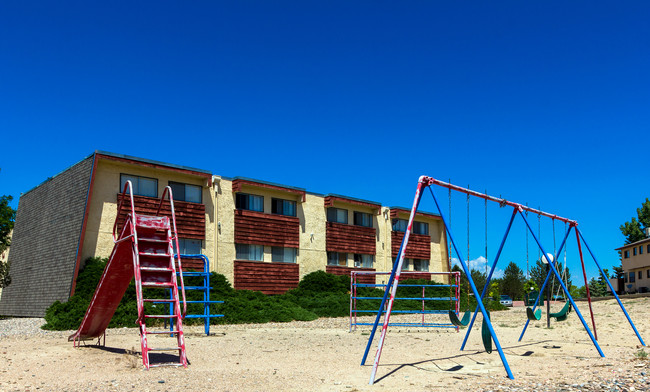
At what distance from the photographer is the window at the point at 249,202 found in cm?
3097

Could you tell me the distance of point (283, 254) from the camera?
32875 millimetres

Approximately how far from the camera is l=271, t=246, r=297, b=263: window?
106 feet

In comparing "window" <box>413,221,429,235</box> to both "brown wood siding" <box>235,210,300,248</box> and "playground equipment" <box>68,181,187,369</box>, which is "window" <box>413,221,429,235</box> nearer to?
"brown wood siding" <box>235,210,300,248</box>

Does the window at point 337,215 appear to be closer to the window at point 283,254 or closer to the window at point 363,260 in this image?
the window at point 363,260

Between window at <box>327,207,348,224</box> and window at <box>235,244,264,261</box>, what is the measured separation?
5.83 meters

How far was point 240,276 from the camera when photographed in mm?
30203

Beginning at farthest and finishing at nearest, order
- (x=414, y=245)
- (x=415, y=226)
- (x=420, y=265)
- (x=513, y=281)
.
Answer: (x=513, y=281) → (x=420, y=265) → (x=415, y=226) → (x=414, y=245)

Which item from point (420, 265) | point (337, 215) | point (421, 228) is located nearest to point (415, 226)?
point (421, 228)

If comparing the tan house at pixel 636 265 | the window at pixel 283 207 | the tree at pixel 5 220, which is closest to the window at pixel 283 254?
the window at pixel 283 207

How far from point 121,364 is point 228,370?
6.27 ft

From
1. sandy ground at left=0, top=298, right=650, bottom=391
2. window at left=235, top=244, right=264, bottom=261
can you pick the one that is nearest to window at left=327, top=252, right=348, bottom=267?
window at left=235, top=244, right=264, bottom=261

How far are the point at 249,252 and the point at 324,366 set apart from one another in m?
21.4

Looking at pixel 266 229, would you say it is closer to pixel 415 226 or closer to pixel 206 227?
pixel 206 227

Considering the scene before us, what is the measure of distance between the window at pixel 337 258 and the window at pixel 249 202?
6.06 meters
